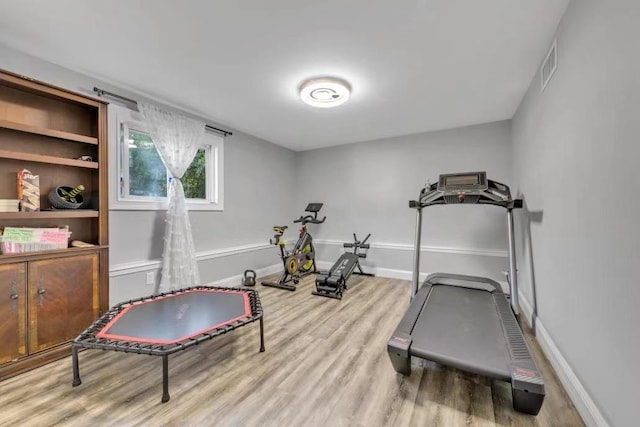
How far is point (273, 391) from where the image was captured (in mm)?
1689

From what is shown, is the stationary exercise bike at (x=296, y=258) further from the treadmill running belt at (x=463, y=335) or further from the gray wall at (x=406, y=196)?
the treadmill running belt at (x=463, y=335)

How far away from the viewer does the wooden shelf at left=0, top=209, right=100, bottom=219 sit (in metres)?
1.90

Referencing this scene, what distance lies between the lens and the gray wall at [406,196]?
3713mm

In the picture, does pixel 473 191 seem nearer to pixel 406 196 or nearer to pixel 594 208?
pixel 594 208

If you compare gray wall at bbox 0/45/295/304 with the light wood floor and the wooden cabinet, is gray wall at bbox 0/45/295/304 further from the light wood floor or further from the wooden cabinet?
the light wood floor

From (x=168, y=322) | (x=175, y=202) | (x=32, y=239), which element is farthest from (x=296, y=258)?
(x=32, y=239)

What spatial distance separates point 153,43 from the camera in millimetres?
1959

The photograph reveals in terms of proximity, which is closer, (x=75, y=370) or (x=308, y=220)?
(x=75, y=370)

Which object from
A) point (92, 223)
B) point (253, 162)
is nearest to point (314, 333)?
point (92, 223)

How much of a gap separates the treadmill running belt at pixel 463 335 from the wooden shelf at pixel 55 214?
2.78 m

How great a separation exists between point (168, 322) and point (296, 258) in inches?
88.3

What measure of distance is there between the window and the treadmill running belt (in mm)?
2961

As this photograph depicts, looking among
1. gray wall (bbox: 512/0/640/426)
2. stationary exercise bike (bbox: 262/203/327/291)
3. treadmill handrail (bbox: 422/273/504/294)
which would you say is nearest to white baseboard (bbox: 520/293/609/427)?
gray wall (bbox: 512/0/640/426)

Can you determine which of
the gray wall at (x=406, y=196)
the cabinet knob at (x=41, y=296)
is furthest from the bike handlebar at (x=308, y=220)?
the cabinet knob at (x=41, y=296)
